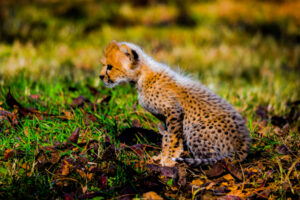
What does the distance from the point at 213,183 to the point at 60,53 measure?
579cm

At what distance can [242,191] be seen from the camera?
117 inches

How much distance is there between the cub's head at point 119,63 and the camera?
358 cm

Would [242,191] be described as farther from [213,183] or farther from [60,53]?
[60,53]

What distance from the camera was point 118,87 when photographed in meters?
5.16

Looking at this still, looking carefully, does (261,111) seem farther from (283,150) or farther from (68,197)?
(68,197)

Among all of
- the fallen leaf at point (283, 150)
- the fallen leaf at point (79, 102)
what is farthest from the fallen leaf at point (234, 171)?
the fallen leaf at point (79, 102)

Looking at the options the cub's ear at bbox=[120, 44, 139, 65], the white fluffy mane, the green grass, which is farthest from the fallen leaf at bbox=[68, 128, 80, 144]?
the white fluffy mane

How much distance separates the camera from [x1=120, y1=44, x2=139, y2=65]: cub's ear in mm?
3524

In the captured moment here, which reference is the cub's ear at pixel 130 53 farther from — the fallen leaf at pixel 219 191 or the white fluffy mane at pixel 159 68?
the fallen leaf at pixel 219 191

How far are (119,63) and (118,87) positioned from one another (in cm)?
156

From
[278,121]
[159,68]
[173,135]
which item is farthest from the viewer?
[278,121]

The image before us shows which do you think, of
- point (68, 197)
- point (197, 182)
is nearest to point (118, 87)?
point (197, 182)

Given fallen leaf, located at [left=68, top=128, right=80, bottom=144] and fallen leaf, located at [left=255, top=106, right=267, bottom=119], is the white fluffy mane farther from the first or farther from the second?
fallen leaf, located at [left=255, top=106, right=267, bottom=119]

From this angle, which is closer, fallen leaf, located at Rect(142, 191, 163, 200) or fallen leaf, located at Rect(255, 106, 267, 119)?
fallen leaf, located at Rect(142, 191, 163, 200)
